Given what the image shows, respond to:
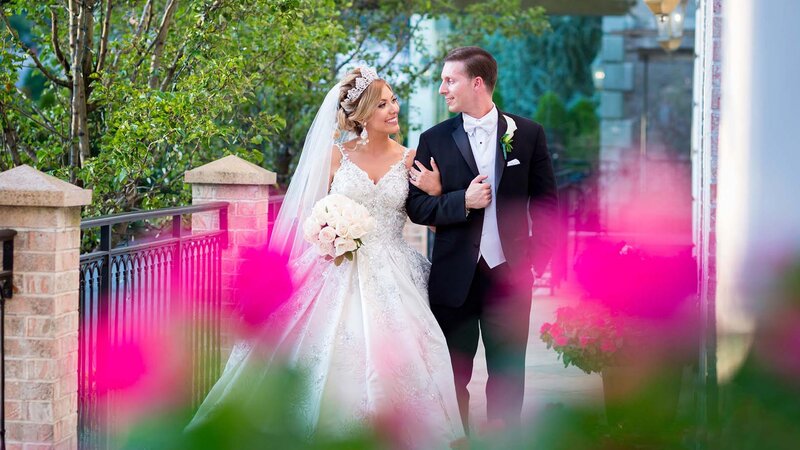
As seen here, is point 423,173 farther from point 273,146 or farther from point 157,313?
point 273,146

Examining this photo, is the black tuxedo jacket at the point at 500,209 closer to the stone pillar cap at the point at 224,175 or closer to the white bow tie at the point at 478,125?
the white bow tie at the point at 478,125

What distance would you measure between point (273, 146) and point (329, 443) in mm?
9164

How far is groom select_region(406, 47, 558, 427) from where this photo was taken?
443 cm

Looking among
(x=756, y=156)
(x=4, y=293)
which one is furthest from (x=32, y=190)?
(x=756, y=156)

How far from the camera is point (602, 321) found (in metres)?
5.04

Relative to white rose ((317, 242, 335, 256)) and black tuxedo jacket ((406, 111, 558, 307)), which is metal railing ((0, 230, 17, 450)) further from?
black tuxedo jacket ((406, 111, 558, 307))

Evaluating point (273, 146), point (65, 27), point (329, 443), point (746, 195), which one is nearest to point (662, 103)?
point (273, 146)

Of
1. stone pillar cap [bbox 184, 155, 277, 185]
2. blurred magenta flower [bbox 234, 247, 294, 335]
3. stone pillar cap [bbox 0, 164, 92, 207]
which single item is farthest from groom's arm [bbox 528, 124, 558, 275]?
stone pillar cap [bbox 0, 164, 92, 207]

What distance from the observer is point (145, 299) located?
458 cm

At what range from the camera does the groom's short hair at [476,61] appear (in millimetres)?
4426

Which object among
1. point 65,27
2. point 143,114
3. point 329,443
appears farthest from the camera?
point 65,27

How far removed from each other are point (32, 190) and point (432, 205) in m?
1.68

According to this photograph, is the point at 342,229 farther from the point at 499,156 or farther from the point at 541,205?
the point at 541,205

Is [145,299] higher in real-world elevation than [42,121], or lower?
lower
